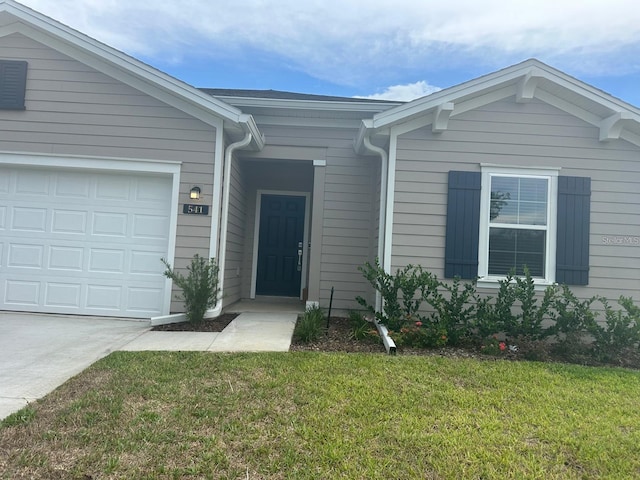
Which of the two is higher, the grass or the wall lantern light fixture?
the wall lantern light fixture

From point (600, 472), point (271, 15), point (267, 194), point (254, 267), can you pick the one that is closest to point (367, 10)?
point (271, 15)

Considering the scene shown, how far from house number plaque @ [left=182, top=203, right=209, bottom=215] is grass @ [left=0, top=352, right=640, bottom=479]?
246cm

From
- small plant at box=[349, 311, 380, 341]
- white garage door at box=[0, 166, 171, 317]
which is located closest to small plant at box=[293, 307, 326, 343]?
small plant at box=[349, 311, 380, 341]

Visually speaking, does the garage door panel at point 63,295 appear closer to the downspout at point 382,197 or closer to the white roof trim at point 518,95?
the downspout at point 382,197

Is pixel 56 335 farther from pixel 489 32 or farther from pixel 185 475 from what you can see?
pixel 489 32

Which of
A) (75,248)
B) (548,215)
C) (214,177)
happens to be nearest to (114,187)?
(75,248)

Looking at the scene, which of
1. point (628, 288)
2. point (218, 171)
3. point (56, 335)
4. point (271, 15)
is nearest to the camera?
point (56, 335)

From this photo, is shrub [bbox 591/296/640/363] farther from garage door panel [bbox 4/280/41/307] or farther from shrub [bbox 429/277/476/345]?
garage door panel [bbox 4/280/41/307]

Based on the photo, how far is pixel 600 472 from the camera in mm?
2396

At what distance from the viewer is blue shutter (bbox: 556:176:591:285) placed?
561 cm

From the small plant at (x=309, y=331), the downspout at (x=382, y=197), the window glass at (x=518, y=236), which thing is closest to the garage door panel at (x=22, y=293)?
the small plant at (x=309, y=331)

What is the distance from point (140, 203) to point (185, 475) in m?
4.71

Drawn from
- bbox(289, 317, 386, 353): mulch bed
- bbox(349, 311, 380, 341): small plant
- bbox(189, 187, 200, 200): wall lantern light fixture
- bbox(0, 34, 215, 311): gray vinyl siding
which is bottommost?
bbox(289, 317, 386, 353): mulch bed

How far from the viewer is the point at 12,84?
19.8 feet
